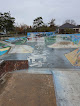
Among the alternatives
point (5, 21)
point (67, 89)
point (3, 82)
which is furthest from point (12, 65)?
point (5, 21)

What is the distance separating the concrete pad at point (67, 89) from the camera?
4503 millimetres

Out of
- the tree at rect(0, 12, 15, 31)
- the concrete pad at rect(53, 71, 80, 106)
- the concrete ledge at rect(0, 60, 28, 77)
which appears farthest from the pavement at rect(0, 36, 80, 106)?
the tree at rect(0, 12, 15, 31)

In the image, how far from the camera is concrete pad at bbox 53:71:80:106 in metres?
4.50

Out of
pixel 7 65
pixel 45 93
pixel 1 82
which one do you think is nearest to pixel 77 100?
pixel 45 93

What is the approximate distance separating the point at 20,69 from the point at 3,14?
128 feet

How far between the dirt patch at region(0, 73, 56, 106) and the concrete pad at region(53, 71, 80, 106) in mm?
367

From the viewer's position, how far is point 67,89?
534 centimetres

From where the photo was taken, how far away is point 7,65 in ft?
27.9

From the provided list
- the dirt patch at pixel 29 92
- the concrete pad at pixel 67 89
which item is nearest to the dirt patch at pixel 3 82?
the dirt patch at pixel 29 92

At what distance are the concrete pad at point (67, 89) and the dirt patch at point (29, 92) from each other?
367mm

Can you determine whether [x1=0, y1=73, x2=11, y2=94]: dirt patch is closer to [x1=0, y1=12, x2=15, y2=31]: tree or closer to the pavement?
the pavement

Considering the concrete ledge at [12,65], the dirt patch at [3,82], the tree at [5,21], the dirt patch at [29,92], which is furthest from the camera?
the tree at [5,21]

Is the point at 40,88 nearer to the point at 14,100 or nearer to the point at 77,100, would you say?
the point at 14,100

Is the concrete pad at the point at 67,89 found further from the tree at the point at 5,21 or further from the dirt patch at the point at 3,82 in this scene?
the tree at the point at 5,21
